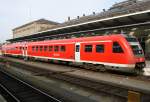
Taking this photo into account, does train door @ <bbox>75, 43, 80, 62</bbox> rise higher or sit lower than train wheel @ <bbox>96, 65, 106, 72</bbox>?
higher

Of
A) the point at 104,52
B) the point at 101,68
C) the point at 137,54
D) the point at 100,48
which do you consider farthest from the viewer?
the point at 101,68

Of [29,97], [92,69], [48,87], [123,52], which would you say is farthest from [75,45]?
[29,97]

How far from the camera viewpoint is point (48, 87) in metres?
14.9

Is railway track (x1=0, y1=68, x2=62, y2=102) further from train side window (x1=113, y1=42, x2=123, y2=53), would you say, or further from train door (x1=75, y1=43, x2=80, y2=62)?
train door (x1=75, y1=43, x2=80, y2=62)

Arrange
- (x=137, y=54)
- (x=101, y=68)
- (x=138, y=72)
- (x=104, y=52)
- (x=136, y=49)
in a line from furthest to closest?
(x=101, y=68), (x=104, y=52), (x=138, y=72), (x=136, y=49), (x=137, y=54)

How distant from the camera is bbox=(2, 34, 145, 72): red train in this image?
57.1 feet

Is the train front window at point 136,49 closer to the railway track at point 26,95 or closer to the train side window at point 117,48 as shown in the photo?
the train side window at point 117,48

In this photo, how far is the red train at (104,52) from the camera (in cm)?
1739

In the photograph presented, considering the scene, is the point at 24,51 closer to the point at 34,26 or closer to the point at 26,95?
the point at 26,95

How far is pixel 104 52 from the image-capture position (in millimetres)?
19203

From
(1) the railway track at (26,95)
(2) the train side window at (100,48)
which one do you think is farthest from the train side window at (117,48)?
(1) the railway track at (26,95)

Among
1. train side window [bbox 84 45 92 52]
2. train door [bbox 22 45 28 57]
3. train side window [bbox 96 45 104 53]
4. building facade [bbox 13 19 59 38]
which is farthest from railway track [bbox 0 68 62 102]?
building facade [bbox 13 19 59 38]

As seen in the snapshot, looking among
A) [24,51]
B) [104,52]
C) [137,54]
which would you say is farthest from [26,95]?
[24,51]

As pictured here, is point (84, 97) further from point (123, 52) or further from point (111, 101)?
point (123, 52)
